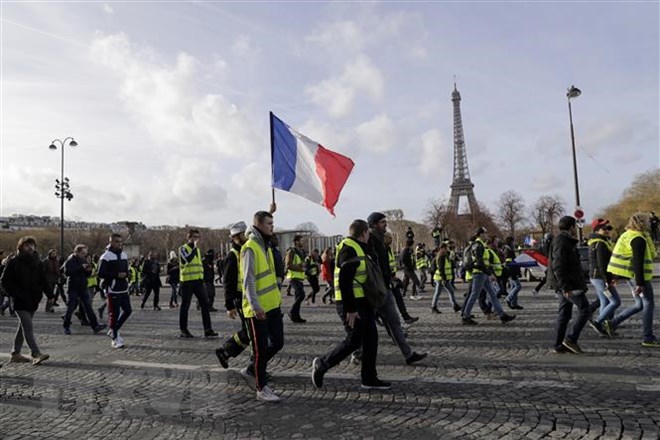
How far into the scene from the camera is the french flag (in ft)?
30.8

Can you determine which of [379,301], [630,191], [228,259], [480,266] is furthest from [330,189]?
[630,191]

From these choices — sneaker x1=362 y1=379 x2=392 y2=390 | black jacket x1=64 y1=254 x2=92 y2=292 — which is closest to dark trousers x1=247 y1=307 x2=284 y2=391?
sneaker x1=362 y1=379 x2=392 y2=390

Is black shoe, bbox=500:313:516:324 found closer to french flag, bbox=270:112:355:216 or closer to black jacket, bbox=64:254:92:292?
french flag, bbox=270:112:355:216

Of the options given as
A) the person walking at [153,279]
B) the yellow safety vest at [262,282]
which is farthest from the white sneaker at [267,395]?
the person walking at [153,279]

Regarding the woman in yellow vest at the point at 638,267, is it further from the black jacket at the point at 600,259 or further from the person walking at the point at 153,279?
the person walking at the point at 153,279

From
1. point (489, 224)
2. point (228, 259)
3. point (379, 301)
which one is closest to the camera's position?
point (379, 301)

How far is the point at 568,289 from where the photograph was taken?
22.1ft

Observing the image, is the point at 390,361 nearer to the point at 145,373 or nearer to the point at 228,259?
the point at 228,259

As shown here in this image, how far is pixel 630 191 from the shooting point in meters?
59.8

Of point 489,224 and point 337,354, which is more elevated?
point 489,224

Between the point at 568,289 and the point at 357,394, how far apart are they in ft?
10.4

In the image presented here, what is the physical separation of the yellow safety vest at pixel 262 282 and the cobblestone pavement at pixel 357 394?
2.96 ft

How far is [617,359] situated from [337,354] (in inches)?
135

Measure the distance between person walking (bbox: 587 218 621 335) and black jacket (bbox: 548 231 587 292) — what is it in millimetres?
1200
